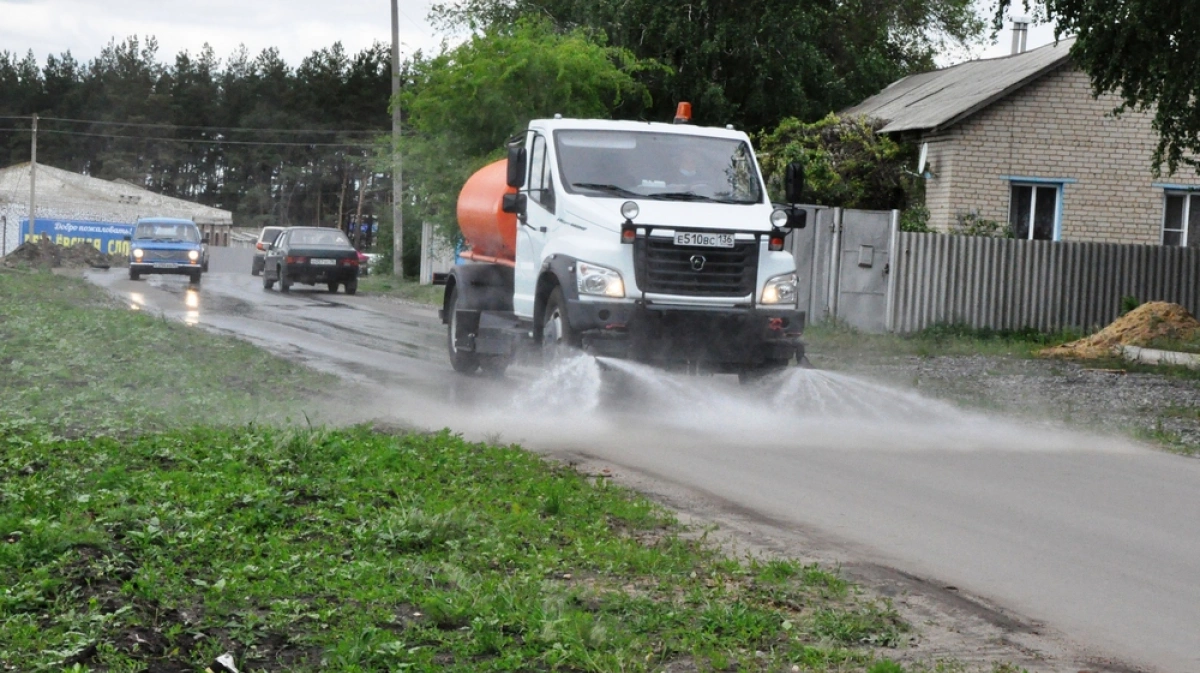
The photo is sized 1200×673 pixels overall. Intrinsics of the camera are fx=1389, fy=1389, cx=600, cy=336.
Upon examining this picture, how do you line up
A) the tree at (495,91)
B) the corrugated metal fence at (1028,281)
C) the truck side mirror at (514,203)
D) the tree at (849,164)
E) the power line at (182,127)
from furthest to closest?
1. the power line at (182,127)
2. the tree at (495,91)
3. the tree at (849,164)
4. the corrugated metal fence at (1028,281)
5. the truck side mirror at (514,203)

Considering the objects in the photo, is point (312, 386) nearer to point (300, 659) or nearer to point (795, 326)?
point (795, 326)

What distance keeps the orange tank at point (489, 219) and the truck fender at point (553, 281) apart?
1647 mm

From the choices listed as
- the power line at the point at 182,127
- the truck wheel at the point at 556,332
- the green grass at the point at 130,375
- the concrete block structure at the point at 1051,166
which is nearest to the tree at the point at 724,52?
the concrete block structure at the point at 1051,166

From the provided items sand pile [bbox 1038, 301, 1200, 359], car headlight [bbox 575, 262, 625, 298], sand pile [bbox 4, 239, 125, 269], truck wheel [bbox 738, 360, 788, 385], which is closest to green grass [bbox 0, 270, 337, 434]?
car headlight [bbox 575, 262, 625, 298]

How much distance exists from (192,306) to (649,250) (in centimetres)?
1570

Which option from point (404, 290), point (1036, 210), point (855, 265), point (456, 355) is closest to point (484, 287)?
point (456, 355)

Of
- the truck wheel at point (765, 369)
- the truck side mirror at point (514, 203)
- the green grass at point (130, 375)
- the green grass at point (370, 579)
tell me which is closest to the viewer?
the green grass at point (370, 579)

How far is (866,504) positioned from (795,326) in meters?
4.49

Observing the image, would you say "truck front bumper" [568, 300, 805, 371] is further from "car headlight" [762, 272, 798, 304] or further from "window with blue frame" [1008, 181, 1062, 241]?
"window with blue frame" [1008, 181, 1062, 241]

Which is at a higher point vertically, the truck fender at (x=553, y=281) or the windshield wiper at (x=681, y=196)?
the windshield wiper at (x=681, y=196)

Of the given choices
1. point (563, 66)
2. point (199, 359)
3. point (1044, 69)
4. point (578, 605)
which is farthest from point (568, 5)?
point (578, 605)

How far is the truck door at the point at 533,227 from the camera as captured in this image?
13602 mm

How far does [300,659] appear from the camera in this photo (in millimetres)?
4965

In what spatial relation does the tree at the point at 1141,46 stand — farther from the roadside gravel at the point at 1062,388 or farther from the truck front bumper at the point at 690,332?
the truck front bumper at the point at 690,332
